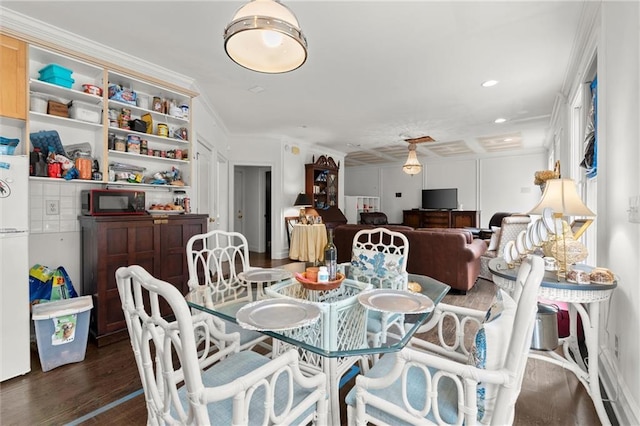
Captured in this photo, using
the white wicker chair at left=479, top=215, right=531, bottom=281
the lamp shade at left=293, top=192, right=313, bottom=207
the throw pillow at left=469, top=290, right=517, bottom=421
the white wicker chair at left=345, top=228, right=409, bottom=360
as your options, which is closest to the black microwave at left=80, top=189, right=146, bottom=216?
the white wicker chair at left=345, top=228, right=409, bottom=360

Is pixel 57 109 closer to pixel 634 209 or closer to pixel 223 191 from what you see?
pixel 223 191

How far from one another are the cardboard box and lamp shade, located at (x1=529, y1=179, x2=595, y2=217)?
3.75 metres

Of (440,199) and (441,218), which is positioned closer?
(441,218)

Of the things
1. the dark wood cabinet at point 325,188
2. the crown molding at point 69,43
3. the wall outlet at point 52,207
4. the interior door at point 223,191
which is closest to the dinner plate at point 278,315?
the wall outlet at point 52,207

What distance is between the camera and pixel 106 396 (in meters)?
1.77

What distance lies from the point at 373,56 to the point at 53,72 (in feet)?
8.97

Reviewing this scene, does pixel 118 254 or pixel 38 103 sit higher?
pixel 38 103

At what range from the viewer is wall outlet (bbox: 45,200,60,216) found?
2.47m

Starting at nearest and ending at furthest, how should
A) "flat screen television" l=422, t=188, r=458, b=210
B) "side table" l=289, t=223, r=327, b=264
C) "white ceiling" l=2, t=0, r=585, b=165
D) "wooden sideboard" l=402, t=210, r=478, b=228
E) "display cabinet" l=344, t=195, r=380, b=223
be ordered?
"white ceiling" l=2, t=0, r=585, b=165
"side table" l=289, t=223, r=327, b=264
"wooden sideboard" l=402, t=210, r=478, b=228
"flat screen television" l=422, t=188, r=458, b=210
"display cabinet" l=344, t=195, r=380, b=223

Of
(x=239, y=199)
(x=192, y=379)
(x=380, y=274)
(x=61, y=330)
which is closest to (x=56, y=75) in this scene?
(x=61, y=330)

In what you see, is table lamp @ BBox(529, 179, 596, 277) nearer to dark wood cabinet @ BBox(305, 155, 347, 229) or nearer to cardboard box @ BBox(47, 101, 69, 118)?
cardboard box @ BBox(47, 101, 69, 118)

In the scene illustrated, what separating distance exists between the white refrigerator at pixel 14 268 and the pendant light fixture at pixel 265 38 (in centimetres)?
170

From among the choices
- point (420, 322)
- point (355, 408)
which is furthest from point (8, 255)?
point (420, 322)

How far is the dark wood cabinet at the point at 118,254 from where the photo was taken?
237 centimetres
